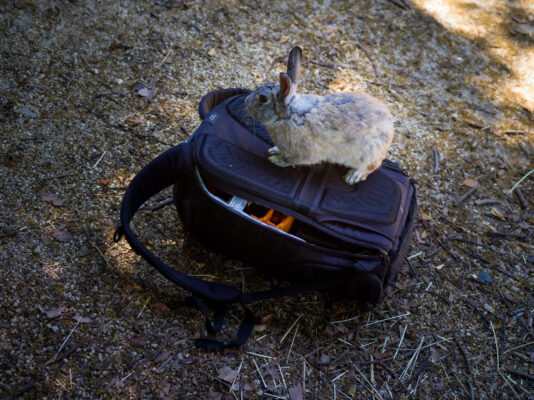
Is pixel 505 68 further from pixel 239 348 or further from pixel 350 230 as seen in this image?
pixel 239 348

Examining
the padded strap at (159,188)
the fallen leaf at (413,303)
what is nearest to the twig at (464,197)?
the fallen leaf at (413,303)

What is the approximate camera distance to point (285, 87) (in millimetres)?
2455

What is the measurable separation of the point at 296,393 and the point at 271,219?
1003 millimetres

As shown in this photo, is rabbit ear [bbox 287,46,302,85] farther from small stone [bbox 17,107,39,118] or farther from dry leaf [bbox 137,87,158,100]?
small stone [bbox 17,107,39,118]

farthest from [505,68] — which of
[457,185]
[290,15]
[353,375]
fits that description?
[353,375]

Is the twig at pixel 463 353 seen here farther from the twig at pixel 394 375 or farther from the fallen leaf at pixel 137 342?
the fallen leaf at pixel 137 342

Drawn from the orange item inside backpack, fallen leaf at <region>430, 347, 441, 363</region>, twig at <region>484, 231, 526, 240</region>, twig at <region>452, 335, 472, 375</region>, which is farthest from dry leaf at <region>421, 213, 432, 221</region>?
the orange item inside backpack

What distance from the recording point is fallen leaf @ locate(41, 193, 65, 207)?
8.96 ft

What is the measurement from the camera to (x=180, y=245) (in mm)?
2787

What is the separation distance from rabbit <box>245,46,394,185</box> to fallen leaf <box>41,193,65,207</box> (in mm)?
1426

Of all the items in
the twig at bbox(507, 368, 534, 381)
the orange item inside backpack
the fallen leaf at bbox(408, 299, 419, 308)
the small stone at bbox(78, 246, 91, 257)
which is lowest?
the twig at bbox(507, 368, 534, 381)

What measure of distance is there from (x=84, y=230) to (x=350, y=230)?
5.53ft

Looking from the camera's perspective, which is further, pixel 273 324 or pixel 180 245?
pixel 180 245

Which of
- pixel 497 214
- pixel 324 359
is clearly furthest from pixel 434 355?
pixel 497 214
